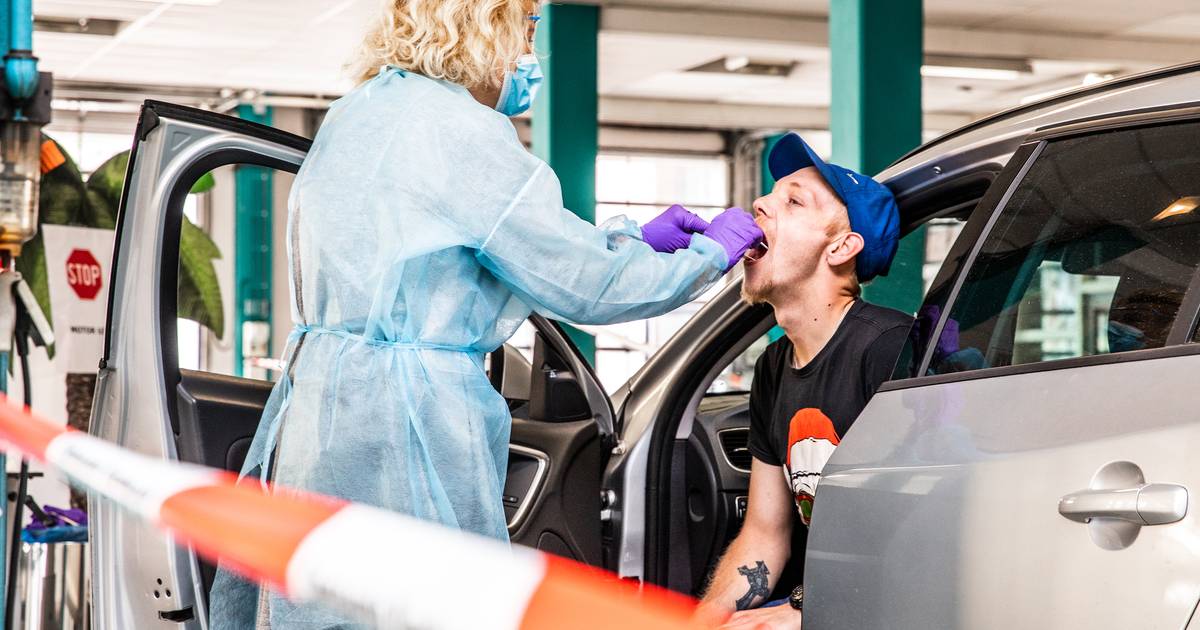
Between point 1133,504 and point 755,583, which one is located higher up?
point 1133,504

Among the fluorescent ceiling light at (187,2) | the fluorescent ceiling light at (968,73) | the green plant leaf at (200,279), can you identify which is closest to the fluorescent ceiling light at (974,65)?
the fluorescent ceiling light at (968,73)

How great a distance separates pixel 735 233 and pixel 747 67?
11.7 metres

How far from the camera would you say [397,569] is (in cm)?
96

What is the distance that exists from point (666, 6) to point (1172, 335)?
992 cm

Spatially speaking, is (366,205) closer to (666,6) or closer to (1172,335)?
(1172,335)

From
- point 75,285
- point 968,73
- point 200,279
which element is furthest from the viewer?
point 968,73

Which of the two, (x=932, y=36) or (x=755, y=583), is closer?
(x=755, y=583)

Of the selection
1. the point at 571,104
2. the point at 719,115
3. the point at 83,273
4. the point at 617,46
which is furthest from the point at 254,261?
the point at 83,273

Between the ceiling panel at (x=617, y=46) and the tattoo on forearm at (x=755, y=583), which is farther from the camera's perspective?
the ceiling panel at (x=617, y=46)

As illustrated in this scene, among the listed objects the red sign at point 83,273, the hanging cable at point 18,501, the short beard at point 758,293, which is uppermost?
the red sign at point 83,273

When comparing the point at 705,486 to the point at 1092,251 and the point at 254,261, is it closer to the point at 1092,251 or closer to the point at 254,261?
the point at 1092,251

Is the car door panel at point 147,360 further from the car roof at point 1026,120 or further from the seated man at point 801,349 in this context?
the car roof at point 1026,120

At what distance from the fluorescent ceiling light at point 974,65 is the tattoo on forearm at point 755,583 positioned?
10.5 m

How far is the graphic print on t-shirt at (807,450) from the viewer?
237 cm
